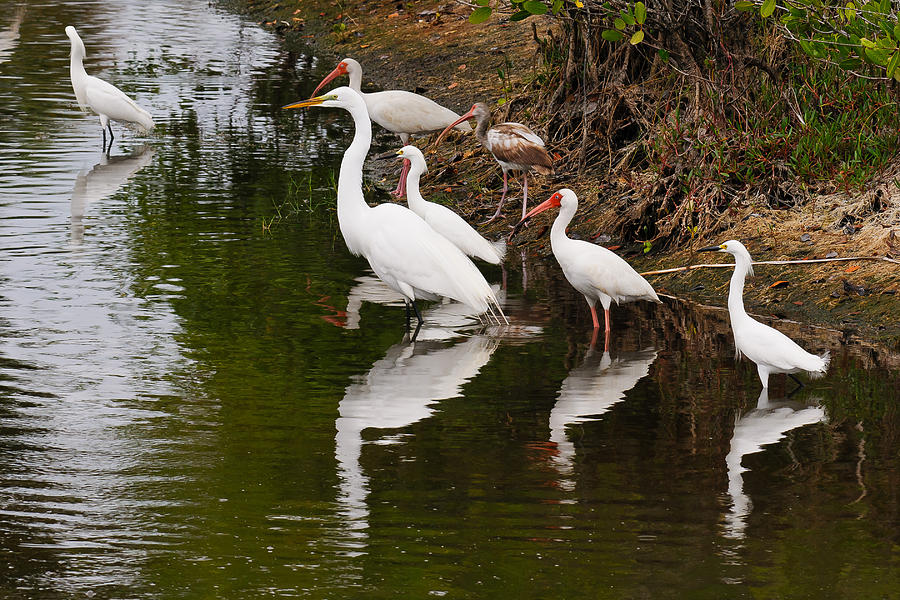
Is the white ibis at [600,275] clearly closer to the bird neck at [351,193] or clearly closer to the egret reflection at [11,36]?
the bird neck at [351,193]

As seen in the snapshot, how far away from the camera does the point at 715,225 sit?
1123 cm

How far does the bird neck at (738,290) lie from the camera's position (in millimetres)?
8312

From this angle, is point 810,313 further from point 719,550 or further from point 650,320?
point 719,550

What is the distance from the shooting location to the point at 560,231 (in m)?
9.84

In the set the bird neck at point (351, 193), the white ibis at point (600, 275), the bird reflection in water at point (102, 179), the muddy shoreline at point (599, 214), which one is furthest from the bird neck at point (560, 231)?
the bird reflection in water at point (102, 179)

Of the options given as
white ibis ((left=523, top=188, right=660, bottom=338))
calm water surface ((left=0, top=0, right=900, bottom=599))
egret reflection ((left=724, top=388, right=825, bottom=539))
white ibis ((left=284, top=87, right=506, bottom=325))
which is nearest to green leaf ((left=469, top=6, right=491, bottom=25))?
white ibis ((left=284, top=87, right=506, bottom=325))

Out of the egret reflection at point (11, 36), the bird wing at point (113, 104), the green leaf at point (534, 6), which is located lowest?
the bird wing at point (113, 104)

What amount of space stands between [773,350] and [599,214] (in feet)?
15.5

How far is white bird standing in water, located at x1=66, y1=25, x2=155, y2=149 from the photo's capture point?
16141mm

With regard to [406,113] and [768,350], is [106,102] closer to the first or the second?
[406,113]

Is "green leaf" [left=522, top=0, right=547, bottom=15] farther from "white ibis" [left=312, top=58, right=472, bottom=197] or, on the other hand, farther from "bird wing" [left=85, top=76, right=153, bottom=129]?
"bird wing" [left=85, top=76, right=153, bottom=129]

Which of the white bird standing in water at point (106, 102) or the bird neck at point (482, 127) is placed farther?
the white bird standing in water at point (106, 102)

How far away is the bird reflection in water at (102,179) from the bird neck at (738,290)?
612 cm

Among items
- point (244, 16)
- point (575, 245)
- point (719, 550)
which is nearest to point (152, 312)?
point (575, 245)
